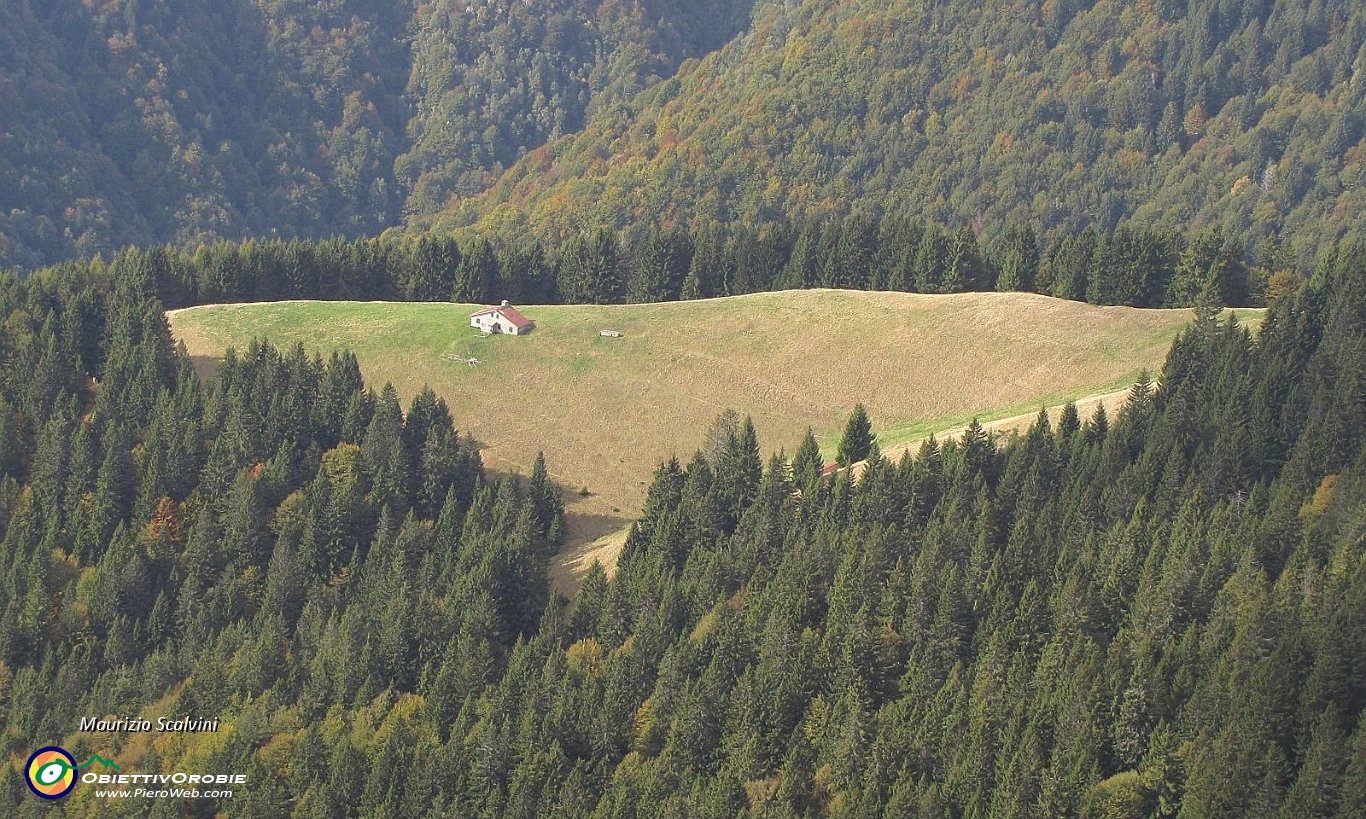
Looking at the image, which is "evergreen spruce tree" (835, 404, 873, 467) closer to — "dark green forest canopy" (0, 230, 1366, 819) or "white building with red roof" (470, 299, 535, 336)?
"dark green forest canopy" (0, 230, 1366, 819)

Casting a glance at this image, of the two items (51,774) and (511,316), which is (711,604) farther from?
(511,316)

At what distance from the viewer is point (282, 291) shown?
6663 inches

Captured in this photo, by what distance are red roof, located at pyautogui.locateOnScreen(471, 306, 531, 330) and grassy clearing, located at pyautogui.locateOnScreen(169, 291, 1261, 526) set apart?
1435 mm

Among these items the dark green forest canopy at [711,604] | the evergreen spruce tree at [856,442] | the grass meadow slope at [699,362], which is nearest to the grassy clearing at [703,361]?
the grass meadow slope at [699,362]

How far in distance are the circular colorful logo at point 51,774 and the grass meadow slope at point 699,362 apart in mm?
37407

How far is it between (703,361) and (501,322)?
17781 millimetres

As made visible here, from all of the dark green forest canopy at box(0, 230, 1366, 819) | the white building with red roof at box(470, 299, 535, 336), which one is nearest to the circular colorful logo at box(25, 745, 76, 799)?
the dark green forest canopy at box(0, 230, 1366, 819)

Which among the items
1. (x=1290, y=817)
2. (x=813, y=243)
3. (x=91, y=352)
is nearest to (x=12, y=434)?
(x=91, y=352)

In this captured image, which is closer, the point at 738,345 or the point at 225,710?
the point at 225,710

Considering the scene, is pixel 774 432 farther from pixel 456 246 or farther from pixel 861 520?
pixel 456 246

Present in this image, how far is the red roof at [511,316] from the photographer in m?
148

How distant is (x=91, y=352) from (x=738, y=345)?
2042 inches

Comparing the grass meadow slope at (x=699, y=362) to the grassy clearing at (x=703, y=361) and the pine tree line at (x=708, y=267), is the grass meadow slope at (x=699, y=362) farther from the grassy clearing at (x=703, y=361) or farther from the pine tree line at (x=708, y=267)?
the pine tree line at (x=708, y=267)

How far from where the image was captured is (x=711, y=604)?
325ft
